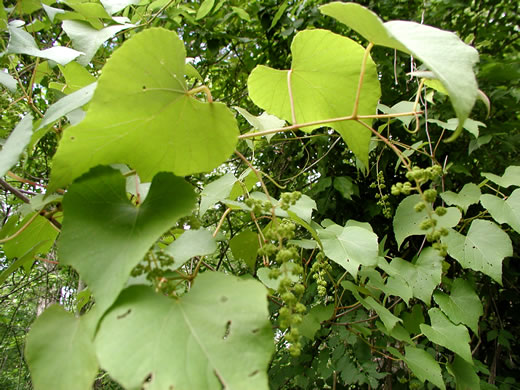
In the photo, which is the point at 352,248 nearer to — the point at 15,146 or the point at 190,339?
the point at 190,339

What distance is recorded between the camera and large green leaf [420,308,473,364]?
3.42 feet

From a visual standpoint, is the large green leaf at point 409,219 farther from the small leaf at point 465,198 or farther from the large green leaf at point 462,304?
the large green leaf at point 462,304

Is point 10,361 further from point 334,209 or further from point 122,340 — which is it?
point 122,340

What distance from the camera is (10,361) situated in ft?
12.5

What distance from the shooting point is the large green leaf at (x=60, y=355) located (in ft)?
1.24

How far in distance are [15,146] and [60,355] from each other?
0.28m

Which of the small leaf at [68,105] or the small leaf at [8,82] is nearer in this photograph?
the small leaf at [68,105]

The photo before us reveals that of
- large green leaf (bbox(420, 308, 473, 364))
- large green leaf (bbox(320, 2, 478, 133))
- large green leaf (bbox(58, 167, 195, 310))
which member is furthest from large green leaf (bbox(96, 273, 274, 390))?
large green leaf (bbox(420, 308, 473, 364))

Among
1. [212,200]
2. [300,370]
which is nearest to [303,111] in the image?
[212,200]

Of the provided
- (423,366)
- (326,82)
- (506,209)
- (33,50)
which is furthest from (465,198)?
(33,50)

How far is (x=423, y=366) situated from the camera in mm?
1087

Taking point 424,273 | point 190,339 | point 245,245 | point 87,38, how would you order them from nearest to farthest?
point 190,339
point 87,38
point 245,245
point 424,273

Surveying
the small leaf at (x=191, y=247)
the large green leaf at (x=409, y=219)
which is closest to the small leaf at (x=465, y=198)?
the large green leaf at (x=409, y=219)

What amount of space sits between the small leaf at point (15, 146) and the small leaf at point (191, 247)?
0.78ft
